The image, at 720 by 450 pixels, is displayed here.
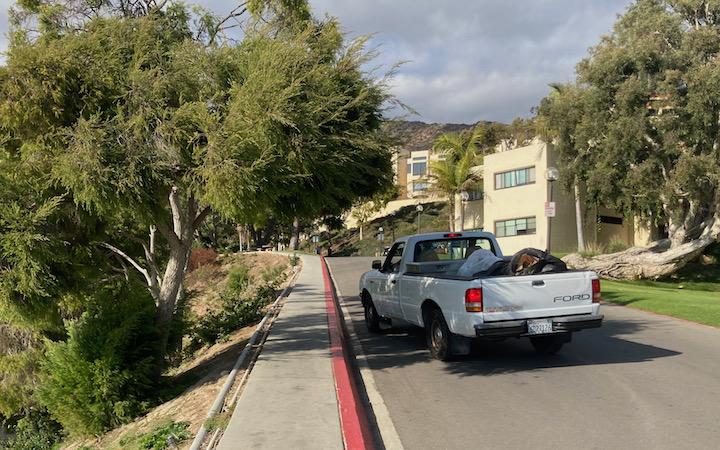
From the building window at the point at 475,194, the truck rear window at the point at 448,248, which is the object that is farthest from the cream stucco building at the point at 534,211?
the truck rear window at the point at 448,248

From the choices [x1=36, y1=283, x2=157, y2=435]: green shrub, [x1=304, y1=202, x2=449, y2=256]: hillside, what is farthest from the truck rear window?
[x1=304, y1=202, x2=449, y2=256]: hillside

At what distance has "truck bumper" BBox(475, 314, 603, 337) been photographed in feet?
26.2

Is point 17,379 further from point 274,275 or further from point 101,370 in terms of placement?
point 274,275

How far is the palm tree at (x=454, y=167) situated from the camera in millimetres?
46000

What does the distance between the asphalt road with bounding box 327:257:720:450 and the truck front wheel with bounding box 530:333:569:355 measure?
0.17 m

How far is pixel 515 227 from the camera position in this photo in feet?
130

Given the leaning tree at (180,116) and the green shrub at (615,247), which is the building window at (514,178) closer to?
the green shrub at (615,247)

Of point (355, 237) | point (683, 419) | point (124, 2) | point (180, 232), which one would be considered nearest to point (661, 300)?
point (683, 419)

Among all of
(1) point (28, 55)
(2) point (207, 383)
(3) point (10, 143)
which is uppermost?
(1) point (28, 55)

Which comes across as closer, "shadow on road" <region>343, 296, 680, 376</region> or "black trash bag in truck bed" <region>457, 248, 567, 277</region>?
"black trash bag in truck bed" <region>457, 248, 567, 277</region>

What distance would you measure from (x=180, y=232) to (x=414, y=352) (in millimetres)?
4625

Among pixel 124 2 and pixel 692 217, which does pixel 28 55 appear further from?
pixel 692 217

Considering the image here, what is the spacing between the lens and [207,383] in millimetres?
8906

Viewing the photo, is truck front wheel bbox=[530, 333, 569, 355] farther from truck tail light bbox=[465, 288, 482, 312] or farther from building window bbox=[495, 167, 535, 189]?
building window bbox=[495, 167, 535, 189]
